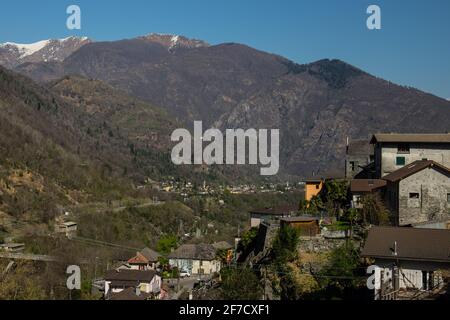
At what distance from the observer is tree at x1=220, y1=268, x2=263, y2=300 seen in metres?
22.3

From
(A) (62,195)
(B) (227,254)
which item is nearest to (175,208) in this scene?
(A) (62,195)

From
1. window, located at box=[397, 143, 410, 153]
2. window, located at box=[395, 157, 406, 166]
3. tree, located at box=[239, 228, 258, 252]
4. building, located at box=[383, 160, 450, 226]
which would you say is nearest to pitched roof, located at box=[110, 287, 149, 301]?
tree, located at box=[239, 228, 258, 252]

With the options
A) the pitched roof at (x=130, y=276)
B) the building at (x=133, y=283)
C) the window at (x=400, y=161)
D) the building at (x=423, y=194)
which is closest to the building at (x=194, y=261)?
the pitched roof at (x=130, y=276)

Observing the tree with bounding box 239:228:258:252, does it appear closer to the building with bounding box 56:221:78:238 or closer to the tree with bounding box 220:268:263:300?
the tree with bounding box 220:268:263:300

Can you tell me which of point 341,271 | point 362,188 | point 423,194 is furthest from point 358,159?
point 341,271

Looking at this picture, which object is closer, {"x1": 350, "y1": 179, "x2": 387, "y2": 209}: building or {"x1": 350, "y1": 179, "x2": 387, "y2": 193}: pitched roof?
{"x1": 350, "y1": 179, "x2": 387, "y2": 209}: building

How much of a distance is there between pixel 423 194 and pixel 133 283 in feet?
76.7

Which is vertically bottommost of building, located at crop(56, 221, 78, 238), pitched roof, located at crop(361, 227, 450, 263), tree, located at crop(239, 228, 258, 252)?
building, located at crop(56, 221, 78, 238)

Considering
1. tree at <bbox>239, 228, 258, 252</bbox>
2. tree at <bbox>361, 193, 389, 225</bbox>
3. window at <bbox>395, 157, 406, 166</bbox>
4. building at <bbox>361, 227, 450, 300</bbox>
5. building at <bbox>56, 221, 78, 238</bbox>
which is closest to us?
building at <bbox>361, 227, 450, 300</bbox>

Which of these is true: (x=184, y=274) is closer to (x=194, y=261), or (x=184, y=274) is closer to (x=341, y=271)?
(x=194, y=261)

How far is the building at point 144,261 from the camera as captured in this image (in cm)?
5316

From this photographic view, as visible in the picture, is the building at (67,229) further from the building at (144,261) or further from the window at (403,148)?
the window at (403,148)

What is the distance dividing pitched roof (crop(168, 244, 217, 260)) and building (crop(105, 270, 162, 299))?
13.7 meters
